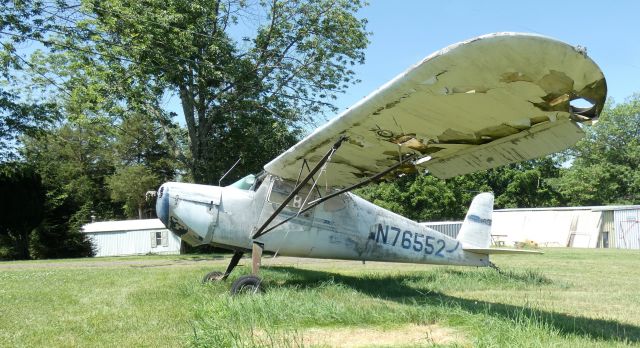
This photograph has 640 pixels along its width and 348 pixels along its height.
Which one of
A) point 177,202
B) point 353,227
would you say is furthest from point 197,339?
point 353,227

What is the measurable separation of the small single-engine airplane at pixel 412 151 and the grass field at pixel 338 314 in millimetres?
893

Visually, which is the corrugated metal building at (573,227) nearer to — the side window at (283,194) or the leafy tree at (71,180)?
the leafy tree at (71,180)

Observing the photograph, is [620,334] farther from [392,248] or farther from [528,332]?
[392,248]

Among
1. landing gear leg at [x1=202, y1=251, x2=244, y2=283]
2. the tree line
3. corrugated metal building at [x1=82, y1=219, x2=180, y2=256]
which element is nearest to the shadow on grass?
landing gear leg at [x1=202, y1=251, x2=244, y2=283]

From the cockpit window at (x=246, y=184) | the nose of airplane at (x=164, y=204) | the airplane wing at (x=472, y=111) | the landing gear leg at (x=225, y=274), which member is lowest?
the landing gear leg at (x=225, y=274)

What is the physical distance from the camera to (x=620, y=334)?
17.4 feet

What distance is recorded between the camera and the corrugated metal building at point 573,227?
3747cm

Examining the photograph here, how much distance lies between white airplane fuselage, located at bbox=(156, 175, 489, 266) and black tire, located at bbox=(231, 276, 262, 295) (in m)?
1.07

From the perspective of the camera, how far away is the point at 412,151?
754 cm

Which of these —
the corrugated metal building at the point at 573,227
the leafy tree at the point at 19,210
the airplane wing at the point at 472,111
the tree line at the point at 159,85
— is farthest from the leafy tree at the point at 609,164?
the airplane wing at the point at 472,111

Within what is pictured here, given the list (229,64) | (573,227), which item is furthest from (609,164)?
(229,64)

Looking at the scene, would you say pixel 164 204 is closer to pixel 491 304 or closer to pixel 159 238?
pixel 491 304

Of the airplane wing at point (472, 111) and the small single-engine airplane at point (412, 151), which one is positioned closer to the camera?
the airplane wing at point (472, 111)

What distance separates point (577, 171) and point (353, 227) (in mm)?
55050
